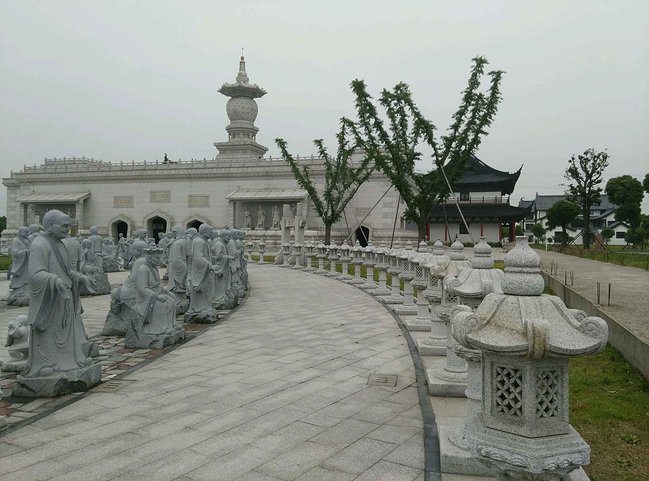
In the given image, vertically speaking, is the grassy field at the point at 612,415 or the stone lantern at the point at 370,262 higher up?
the stone lantern at the point at 370,262

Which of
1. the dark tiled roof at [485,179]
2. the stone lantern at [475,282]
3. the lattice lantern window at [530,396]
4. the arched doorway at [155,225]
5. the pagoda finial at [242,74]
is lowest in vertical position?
the lattice lantern window at [530,396]

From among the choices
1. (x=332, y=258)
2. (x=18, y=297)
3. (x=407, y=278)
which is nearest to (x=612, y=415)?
(x=407, y=278)

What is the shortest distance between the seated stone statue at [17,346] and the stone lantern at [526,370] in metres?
6.43

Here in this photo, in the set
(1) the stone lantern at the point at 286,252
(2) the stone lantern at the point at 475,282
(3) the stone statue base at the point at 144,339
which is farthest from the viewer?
(1) the stone lantern at the point at 286,252

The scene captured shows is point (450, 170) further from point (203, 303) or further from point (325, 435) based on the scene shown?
point (325, 435)

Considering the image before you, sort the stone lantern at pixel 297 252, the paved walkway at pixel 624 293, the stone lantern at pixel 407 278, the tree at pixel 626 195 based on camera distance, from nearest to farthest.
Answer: the paved walkway at pixel 624 293 < the stone lantern at pixel 407 278 < the stone lantern at pixel 297 252 < the tree at pixel 626 195

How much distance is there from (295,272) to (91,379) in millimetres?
15916

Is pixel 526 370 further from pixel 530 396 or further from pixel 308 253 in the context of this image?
pixel 308 253

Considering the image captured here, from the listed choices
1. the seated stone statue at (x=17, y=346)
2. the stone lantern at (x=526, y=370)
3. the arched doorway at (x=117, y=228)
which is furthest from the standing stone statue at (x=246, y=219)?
the stone lantern at (x=526, y=370)

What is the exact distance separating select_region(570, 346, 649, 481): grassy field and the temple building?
2843cm

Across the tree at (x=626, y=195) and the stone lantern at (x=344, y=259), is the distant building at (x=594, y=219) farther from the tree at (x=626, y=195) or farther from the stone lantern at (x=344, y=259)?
the stone lantern at (x=344, y=259)

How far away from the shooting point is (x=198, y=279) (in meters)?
10.4

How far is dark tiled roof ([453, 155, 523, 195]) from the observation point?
1626 inches

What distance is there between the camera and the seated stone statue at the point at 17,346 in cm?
677
